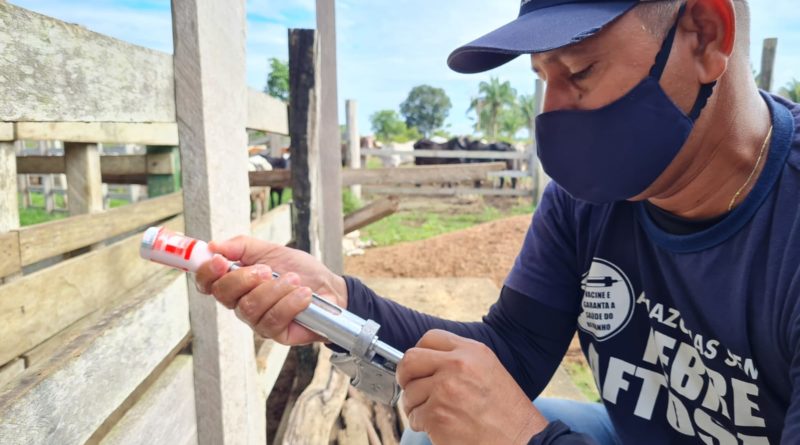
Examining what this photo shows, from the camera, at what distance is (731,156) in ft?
4.18

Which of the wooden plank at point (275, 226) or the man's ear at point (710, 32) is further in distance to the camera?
the wooden plank at point (275, 226)

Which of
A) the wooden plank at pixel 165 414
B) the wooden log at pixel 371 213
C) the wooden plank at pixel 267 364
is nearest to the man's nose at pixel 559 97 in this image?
the wooden plank at pixel 165 414

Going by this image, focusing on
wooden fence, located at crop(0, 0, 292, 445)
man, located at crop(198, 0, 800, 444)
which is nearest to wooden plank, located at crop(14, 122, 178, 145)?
wooden fence, located at crop(0, 0, 292, 445)

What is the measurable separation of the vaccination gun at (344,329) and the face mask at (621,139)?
62 centimetres

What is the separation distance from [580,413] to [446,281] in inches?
152

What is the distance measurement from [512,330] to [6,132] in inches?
78.0

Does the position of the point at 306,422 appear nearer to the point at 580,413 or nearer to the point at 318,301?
the point at 580,413

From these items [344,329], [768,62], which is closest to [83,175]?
[344,329]

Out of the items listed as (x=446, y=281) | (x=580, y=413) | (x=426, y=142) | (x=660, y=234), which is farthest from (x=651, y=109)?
(x=426, y=142)

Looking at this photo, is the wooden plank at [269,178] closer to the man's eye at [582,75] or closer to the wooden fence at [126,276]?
the wooden fence at [126,276]

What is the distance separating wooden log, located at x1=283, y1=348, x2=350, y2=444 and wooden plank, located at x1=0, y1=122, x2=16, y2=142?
160cm

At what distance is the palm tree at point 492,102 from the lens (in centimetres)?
5216

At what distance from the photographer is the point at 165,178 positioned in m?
4.23

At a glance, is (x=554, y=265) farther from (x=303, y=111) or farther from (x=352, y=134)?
(x=352, y=134)
